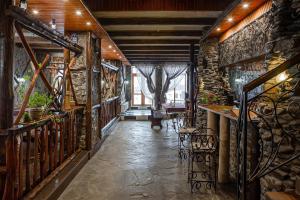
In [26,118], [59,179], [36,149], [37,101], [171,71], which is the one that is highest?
[171,71]

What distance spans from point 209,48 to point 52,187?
5.57m

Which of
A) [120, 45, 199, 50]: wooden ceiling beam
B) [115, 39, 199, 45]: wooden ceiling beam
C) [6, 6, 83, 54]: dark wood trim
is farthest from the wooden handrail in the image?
[120, 45, 199, 50]: wooden ceiling beam

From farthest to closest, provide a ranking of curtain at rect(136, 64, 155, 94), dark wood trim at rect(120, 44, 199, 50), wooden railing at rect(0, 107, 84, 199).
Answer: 1. curtain at rect(136, 64, 155, 94)
2. dark wood trim at rect(120, 44, 199, 50)
3. wooden railing at rect(0, 107, 84, 199)

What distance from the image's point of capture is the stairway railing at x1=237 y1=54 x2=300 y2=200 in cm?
230

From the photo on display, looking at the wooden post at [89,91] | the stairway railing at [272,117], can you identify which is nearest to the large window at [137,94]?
the wooden post at [89,91]

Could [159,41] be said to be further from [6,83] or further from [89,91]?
[6,83]

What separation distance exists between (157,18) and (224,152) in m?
3.70

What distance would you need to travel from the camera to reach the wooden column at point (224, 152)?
15.7 ft

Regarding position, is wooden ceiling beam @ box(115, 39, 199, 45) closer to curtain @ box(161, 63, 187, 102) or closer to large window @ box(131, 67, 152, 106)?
curtain @ box(161, 63, 187, 102)

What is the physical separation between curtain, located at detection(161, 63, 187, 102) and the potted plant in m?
12.0

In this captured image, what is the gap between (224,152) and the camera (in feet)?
15.9

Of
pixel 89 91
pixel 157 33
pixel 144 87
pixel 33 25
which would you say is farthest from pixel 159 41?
pixel 144 87

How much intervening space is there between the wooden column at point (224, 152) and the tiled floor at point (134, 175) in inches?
18.0

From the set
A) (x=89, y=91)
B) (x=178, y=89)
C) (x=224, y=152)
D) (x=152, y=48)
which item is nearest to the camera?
(x=224, y=152)
